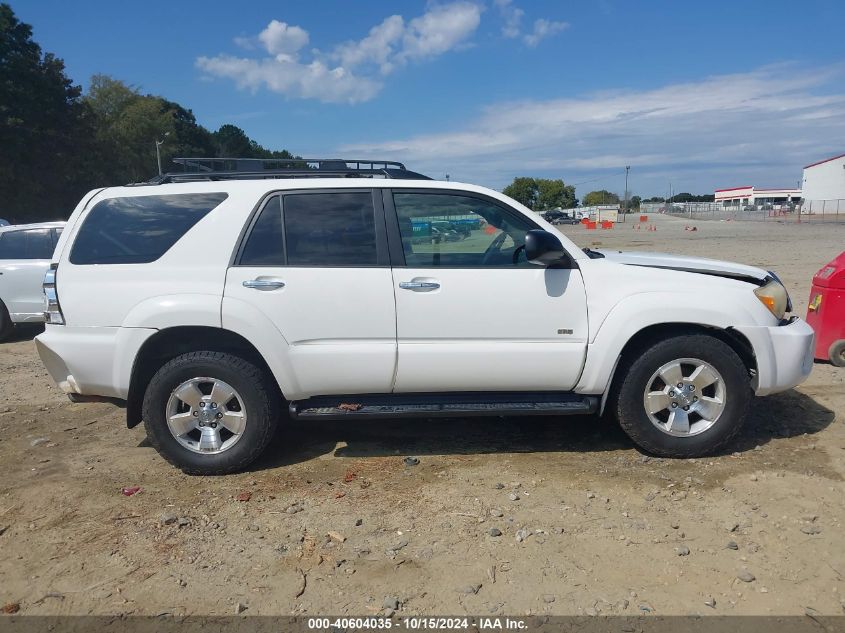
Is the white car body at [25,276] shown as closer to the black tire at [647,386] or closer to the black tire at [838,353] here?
the black tire at [647,386]

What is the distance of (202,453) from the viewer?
166 inches

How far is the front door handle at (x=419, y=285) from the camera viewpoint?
162 inches

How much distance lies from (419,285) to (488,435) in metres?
1.46

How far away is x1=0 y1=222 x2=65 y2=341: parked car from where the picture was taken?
893 cm

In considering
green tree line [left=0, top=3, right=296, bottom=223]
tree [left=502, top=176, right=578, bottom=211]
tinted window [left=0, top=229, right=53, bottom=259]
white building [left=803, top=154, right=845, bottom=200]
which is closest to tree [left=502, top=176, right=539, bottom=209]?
tree [left=502, top=176, right=578, bottom=211]

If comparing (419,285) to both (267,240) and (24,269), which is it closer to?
(267,240)

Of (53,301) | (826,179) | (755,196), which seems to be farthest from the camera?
(755,196)

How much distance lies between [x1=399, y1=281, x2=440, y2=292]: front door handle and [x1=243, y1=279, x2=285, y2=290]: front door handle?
0.77 m

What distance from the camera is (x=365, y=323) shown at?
412 centimetres

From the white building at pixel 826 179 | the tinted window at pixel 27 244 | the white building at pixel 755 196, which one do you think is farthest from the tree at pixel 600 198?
the tinted window at pixel 27 244

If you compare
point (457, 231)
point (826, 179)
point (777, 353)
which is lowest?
point (777, 353)

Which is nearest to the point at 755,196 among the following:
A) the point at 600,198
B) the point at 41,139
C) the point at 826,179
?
the point at 600,198

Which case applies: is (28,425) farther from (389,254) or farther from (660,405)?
(660,405)

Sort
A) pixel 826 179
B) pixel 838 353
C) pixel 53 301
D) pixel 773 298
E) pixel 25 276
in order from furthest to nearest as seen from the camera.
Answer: pixel 826 179 → pixel 25 276 → pixel 838 353 → pixel 773 298 → pixel 53 301
